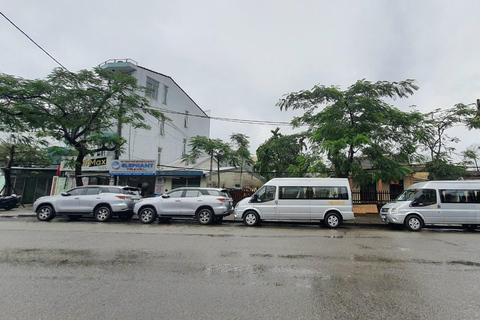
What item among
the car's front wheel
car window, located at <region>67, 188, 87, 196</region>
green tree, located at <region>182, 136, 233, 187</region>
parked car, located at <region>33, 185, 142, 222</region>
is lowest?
the car's front wheel

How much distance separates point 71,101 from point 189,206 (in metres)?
8.68

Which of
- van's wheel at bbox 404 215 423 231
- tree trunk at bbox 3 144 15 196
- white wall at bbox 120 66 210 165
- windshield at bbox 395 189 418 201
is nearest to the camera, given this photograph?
van's wheel at bbox 404 215 423 231

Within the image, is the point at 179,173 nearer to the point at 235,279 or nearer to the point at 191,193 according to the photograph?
the point at 191,193

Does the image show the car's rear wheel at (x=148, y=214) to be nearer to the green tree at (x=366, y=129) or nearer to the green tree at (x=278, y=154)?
the green tree at (x=366, y=129)

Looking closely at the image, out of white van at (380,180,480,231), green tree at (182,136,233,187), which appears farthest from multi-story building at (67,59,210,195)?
white van at (380,180,480,231)

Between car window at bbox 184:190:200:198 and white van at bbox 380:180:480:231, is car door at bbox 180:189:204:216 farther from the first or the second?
white van at bbox 380:180:480:231

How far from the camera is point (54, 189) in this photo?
2188 cm

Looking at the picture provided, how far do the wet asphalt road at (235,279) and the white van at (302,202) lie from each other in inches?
131

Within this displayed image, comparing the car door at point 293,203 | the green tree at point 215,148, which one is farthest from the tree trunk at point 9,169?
the car door at point 293,203

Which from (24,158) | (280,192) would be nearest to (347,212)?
(280,192)

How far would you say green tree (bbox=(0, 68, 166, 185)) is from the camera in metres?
13.3

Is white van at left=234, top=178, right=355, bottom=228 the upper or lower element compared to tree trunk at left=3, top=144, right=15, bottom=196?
lower

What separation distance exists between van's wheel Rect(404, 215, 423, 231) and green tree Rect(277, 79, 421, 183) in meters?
3.52

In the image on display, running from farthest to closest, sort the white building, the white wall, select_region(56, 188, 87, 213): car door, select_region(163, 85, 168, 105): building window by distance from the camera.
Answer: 1. select_region(163, 85, 168, 105): building window
2. the white wall
3. the white building
4. select_region(56, 188, 87, 213): car door
